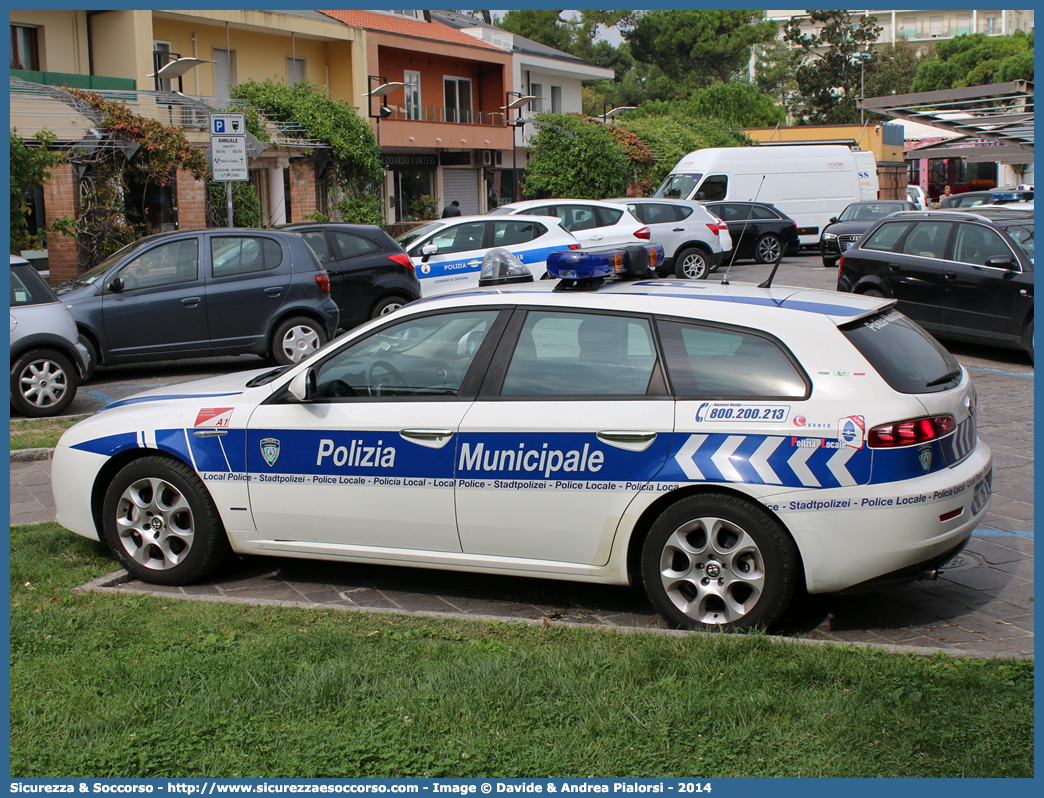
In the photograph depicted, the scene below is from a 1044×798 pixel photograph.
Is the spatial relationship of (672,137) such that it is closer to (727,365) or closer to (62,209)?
(62,209)

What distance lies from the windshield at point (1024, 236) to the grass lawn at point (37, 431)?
10.0 metres

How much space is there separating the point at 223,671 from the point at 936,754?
2.60m

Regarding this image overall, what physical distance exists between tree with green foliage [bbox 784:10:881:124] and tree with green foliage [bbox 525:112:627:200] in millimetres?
52102

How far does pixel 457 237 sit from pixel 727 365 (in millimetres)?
12182

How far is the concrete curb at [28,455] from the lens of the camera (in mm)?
8117

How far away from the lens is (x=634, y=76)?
3000 inches

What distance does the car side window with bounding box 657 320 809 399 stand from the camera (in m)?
4.46

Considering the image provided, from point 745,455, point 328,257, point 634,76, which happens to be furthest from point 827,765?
point 634,76

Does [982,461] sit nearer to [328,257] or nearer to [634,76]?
[328,257]

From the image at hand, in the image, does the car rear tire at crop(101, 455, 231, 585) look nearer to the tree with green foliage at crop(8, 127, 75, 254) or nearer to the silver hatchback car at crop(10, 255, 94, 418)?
the silver hatchback car at crop(10, 255, 94, 418)

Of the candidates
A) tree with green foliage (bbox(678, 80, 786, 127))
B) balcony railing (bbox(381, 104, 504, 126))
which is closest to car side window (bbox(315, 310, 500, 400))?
balcony railing (bbox(381, 104, 504, 126))

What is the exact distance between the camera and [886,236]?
44.1 ft

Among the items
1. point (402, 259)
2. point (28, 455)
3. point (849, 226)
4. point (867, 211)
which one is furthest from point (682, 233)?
point (28, 455)

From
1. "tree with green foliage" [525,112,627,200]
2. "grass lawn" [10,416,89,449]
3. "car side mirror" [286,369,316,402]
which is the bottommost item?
"grass lawn" [10,416,89,449]
